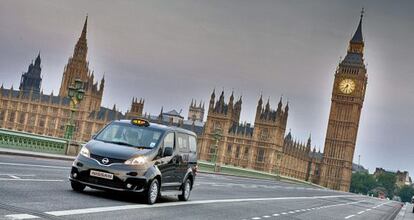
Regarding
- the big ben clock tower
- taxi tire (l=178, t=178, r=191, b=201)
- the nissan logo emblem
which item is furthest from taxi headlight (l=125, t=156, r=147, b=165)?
the big ben clock tower

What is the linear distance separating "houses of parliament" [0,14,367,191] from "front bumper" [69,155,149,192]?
100m

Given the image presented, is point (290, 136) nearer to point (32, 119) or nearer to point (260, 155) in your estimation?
point (260, 155)

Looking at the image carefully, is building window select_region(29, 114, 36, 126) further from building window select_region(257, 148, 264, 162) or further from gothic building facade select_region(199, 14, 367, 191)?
building window select_region(257, 148, 264, 162)

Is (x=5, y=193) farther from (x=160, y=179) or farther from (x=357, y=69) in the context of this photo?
(x=357, y=69)

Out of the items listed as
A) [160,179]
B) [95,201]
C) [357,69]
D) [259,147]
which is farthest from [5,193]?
[357,69]

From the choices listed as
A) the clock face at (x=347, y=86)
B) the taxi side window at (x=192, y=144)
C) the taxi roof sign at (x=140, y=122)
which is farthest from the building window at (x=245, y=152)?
the taxi roof sign at (x=140, y=122)

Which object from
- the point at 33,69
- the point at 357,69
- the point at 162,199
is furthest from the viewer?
the point at 33,69

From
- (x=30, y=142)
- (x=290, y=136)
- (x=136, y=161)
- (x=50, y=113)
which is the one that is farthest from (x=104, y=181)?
(x=290, y=136)

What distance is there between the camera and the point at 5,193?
10797 millimetres

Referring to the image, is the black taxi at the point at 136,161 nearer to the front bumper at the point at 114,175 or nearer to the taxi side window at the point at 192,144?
the front bumper at the point at 114,175

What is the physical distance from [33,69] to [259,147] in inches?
2806

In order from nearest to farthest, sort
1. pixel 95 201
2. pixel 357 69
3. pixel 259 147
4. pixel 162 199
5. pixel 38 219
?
1. pixel 38 219
2. pixel 95 201
3. pixel 162 199
4. pixel 259 147
5. pixel 357 69

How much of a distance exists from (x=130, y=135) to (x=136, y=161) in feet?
4.13

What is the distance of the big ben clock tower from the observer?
147250 mm
